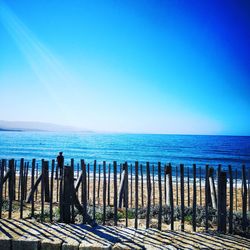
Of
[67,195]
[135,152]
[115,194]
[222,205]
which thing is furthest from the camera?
[135,152]

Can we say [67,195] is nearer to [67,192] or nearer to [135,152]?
[67,192]

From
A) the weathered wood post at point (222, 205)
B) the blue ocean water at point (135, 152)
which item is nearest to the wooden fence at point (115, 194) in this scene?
the weathered wood post at point (222, 205)

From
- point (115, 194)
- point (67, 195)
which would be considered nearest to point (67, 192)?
point (67, 195)

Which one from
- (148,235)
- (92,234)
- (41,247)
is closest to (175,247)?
(148,235)

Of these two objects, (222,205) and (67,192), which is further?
(67,192)

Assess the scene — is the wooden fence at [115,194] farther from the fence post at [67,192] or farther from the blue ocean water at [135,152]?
the blue ocean water at [135,152]

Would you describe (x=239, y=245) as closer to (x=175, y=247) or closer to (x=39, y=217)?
(x=175, y=247)

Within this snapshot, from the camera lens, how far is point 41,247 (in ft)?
13.0

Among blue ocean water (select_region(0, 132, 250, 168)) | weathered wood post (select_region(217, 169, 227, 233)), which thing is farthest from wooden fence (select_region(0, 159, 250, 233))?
blue ocean water (select_region(0, 132, 250, 168))

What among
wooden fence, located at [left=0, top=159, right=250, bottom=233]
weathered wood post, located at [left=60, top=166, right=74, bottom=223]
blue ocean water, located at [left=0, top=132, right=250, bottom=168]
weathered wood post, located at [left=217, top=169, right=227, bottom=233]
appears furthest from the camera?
blue ocean water, located at [left=0, top=132, right=250, bottom=168]

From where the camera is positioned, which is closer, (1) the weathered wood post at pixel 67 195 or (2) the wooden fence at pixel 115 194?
(2) the wooden fence at pixel 115 194

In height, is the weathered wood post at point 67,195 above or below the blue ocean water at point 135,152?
above

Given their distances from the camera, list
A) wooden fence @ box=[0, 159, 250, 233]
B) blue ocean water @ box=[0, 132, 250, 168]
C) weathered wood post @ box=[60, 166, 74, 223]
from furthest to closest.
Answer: blue ocean water @ box=[0, 132, 250, 168] → weathered wood post @ box=[60, 166, 74, 223] → wooden fence @ box=[0, 159, 250, 233]

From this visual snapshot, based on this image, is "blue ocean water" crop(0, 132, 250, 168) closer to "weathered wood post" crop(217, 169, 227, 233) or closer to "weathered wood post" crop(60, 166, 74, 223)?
"weathered wood post" crop(217, 169, 227, 233)
